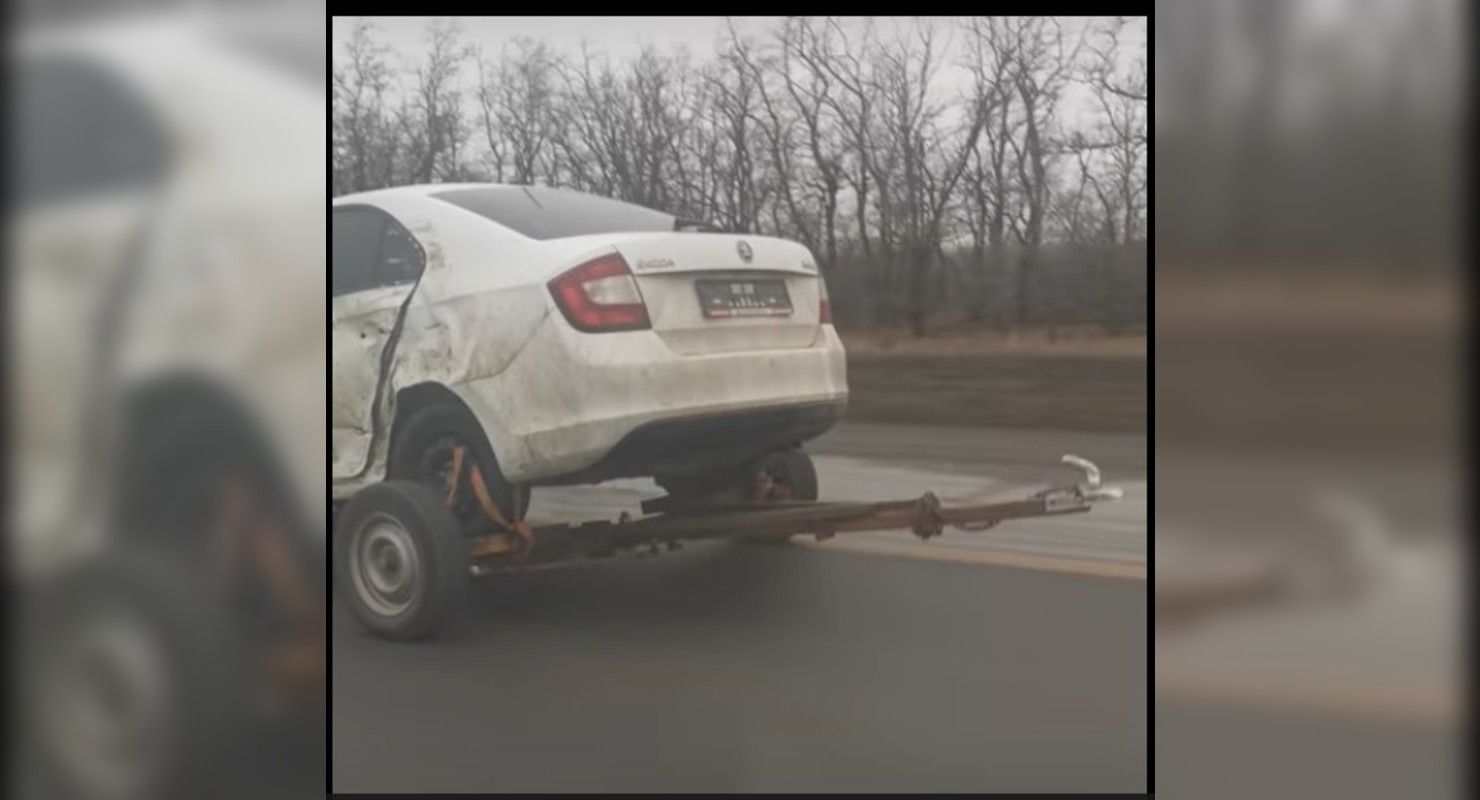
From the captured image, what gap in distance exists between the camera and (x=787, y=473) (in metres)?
5.64

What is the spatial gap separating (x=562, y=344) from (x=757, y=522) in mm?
837

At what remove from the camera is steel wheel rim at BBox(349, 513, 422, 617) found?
570cm

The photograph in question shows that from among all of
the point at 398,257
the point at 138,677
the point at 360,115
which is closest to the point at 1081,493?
the point at 398,257

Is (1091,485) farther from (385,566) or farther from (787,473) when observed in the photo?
(385,566)

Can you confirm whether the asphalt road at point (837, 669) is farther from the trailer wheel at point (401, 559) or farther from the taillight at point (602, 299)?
the taillight at point (602, 299)

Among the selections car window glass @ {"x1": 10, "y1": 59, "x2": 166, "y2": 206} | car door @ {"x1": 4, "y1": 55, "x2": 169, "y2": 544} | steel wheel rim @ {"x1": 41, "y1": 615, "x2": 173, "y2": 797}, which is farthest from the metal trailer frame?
car window glass @ {"x1": 10, "y1": 59, "x2": 166, "y2": 206}

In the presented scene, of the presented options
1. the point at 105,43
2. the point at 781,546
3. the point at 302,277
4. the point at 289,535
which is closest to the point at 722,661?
the point at 781,546

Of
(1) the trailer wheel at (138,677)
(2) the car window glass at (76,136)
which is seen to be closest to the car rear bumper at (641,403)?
(1) the trailer wheel at (138,677)

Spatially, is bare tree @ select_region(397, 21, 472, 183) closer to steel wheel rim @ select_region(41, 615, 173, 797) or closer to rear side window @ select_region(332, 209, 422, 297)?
rear side window @ select_region(332, 209, 422, 297)

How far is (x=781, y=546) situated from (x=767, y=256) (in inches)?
36.2

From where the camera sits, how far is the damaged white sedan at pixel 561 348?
551 cm

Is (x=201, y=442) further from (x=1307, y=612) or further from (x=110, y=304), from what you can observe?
(x=1307, y=612)

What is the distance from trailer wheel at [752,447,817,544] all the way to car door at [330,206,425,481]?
4.01 ft

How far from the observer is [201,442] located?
5.54 metres
